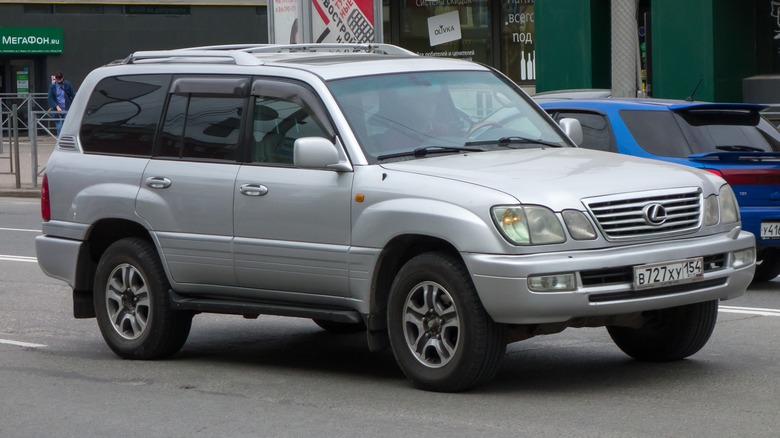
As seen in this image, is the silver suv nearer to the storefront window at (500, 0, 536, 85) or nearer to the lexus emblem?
the lexus emblem

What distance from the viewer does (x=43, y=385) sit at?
7.87 meters

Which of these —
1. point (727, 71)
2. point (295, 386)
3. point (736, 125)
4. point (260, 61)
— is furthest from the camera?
point (727, 71)

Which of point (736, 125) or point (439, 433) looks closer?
point (439, 433)

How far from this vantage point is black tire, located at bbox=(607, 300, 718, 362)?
7684mm

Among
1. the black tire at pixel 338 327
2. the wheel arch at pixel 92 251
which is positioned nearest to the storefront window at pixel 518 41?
the black tire at pixel 338 327

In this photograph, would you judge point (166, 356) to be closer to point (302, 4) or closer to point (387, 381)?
point (387, 381)

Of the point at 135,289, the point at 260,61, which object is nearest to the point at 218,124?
the point at 260,61

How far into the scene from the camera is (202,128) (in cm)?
832

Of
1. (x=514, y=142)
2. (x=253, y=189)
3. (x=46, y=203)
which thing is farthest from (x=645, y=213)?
(x=46, y=203)

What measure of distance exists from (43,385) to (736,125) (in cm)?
580

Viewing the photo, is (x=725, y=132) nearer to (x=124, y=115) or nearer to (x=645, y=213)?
(x=645, y=213)

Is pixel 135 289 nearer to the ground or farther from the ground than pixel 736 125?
nearer to the ground

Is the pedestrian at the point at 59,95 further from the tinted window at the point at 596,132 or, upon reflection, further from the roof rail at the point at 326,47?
the roof rail at the point at 326,47

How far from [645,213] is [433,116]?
147 centimetres
